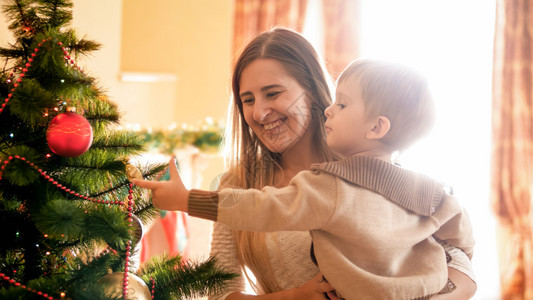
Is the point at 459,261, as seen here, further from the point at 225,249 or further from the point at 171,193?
the point at 171,193

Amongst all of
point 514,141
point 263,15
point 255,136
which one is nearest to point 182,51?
point 263,15

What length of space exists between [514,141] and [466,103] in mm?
461

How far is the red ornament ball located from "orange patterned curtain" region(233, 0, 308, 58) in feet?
13.4

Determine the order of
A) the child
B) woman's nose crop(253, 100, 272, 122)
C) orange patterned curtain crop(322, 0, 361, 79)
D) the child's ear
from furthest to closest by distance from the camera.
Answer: orange patterned curtain crop(322, 0, 361, 79) → woman's nose crop(253, 100, 272, 122) → the child's ear → the child

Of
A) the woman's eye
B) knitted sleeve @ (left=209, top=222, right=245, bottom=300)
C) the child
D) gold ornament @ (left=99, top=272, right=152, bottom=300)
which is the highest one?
the woman's eye

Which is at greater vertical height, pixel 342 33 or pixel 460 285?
pixel 342 33

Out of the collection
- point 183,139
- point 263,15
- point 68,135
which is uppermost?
point 263,15

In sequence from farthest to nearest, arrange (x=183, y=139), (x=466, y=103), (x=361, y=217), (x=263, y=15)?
(x=263, y=15) < (x=466, y=103) < (x=183, y=139) < (x=361, y=217)

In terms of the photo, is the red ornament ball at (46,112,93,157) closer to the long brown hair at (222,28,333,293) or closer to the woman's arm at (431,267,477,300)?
the long brown hair at (222,28,333,293)

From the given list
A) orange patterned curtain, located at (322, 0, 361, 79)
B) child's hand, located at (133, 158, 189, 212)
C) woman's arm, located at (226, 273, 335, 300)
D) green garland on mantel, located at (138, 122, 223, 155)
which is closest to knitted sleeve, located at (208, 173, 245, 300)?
woman's arm, located at (226, 273, 335, 300)

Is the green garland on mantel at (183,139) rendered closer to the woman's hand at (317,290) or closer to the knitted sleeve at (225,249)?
the knitted sleeve at (225,249)

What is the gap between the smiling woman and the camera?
3936mm

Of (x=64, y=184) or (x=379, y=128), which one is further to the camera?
(x=379, y=128)

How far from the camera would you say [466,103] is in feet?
13.1
